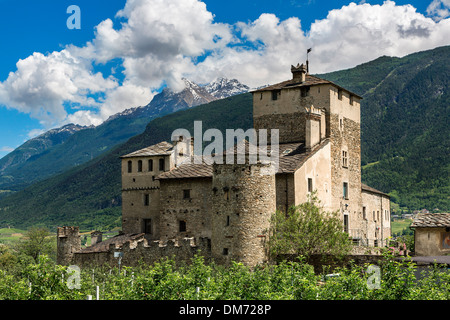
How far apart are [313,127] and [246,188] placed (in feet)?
37.9

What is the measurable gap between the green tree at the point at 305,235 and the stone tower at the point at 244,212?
2.81 ft

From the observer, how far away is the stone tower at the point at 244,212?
43.4 m

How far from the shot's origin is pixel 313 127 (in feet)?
172

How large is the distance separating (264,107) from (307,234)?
1608 centimetres

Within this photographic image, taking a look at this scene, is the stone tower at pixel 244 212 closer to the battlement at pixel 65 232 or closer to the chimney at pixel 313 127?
the chimney at pixel 313 127

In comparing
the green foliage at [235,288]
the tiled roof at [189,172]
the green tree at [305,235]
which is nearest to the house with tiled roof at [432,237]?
the green tree at [305,235]

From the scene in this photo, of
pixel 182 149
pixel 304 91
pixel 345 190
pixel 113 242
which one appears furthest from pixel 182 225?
pixel 304 91

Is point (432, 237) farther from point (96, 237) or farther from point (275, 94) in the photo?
point (96, 237)

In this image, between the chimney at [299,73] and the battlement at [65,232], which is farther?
the chimney at [299,73]

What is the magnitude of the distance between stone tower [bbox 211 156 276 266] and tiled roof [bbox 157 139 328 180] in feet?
14.4
